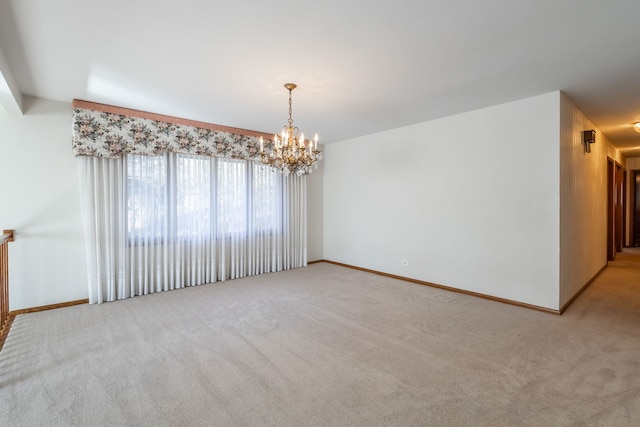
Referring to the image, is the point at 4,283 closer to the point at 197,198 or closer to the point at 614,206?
the point at 197,198

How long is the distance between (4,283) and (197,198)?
230cm

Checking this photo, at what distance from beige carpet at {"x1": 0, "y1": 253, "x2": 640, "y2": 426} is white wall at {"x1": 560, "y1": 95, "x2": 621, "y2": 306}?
0.52 m

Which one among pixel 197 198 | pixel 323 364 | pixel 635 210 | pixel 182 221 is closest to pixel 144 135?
pixel 197 198

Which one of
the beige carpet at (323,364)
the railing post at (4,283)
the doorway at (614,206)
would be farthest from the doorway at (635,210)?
the railing post at (4,283)

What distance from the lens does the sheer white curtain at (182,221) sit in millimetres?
3941

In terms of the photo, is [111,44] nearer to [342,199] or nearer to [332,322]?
[332,322]

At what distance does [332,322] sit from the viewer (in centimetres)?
323

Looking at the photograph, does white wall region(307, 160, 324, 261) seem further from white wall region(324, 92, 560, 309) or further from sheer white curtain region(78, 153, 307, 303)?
white wall region(324, 92, 560, 309)

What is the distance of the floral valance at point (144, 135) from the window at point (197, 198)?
0.57ft

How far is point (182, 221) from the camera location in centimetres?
458

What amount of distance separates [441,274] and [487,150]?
1.86m

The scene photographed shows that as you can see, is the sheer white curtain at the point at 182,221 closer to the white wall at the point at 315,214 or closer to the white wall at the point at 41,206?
the white wall at the point at 41,206

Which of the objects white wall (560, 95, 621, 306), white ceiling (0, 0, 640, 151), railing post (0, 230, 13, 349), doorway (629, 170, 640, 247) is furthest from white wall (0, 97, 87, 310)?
doorway (629, 170, 640, 247)

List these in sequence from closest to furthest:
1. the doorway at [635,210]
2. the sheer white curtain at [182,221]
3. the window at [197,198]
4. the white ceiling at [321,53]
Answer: the white ceiling at [321,53] → the sheer white curtain at [182,221] → the window at [197,198] → the doorway at [635,210]
